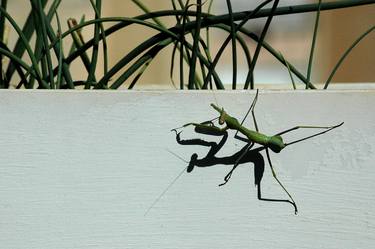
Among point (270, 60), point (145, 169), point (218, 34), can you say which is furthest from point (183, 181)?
point (270, 60)

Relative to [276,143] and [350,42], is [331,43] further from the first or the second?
[276,143]

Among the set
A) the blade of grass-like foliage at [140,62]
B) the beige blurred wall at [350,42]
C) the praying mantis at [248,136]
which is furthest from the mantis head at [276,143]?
the beige blurred wall at [350,42]

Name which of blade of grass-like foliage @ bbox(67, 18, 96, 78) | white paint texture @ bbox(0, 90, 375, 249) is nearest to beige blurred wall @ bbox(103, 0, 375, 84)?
blade of grass-like foliage @ bbox(67, 18, 96, 78)

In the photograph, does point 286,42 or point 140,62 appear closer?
point 140,62

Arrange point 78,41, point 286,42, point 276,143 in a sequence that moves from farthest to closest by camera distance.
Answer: point 286,42 < point 78,41 < point 276,143

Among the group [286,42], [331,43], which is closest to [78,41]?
[286,42]

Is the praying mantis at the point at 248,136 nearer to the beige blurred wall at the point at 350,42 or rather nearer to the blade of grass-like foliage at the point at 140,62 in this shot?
the blade of grass-like foliage at the point at 140,62

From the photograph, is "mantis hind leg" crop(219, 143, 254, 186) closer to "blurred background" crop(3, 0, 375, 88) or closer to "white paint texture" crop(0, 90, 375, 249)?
"white paint texture" crop(0, 90, 375, 249)
